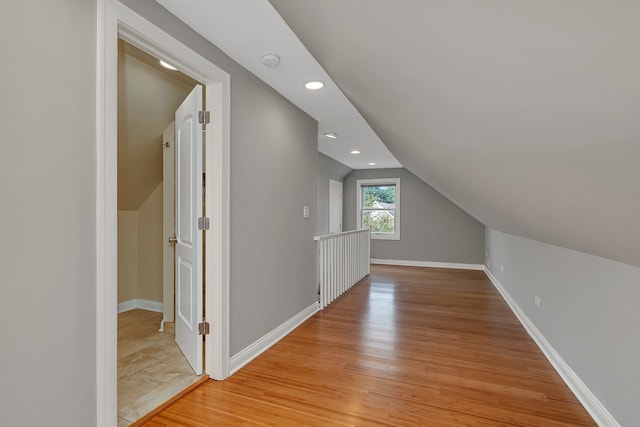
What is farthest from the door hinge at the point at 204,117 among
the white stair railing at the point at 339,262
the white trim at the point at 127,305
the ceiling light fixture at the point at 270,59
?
the white trim at the point at 127,305

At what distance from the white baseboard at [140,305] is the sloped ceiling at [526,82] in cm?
339

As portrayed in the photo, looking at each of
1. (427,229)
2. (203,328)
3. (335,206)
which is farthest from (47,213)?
(427,229)

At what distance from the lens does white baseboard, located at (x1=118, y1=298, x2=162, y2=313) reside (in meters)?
3.59

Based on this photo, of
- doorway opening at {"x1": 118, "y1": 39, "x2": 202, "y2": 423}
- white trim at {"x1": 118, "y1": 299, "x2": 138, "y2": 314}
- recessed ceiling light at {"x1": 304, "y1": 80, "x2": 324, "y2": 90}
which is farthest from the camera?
white trim at {"x1": 118, "y1": 299, "x2": 138, "y2": 314}

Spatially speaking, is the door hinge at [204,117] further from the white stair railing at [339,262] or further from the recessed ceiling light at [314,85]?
the white stair railing at [339,262]

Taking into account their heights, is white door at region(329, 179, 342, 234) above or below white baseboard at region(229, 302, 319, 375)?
above

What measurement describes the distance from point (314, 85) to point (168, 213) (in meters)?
1.92

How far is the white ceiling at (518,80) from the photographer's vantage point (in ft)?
1.83

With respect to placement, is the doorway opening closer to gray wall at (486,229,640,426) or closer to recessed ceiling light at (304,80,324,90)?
recessed ceiling light at (304,80,324,90)

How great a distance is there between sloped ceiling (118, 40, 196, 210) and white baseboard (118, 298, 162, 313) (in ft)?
3.70

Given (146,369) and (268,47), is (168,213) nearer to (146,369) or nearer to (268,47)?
(146,369)

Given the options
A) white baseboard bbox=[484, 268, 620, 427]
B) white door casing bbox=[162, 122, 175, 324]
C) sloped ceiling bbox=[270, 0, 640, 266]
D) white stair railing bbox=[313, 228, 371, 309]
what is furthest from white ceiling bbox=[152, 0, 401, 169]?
white baseboard bbox=[484, 268, 620, 427]

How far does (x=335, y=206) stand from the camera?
711cm

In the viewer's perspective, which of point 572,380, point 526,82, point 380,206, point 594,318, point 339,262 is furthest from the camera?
point 380,206
